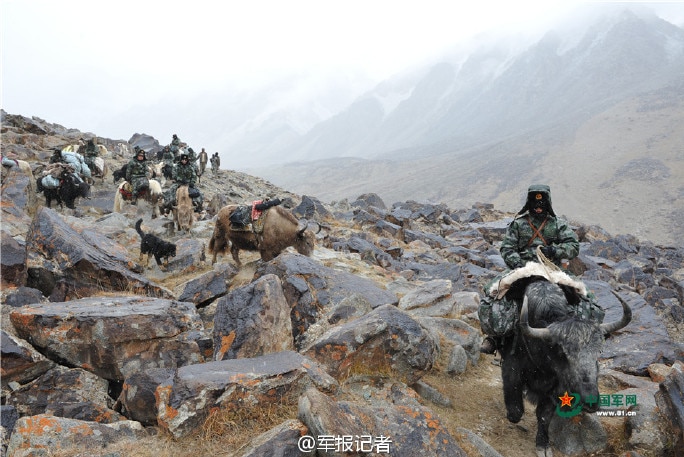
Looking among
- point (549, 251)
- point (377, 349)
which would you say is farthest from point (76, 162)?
point (549, 251)

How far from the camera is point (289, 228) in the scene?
28.0ft

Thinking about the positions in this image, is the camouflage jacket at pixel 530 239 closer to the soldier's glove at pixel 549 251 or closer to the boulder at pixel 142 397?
the soldier's glove at pixel 549 251

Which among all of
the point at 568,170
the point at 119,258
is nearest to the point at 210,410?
the point at 119,258

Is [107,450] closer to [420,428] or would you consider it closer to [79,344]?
[79,344]

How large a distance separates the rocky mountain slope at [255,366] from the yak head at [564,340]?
0.73 m

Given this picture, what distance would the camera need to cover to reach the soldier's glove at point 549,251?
461cm

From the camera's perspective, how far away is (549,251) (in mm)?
4621

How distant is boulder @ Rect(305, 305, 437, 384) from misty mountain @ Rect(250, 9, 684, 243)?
143 ft

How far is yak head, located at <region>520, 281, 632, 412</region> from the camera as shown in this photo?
351 cm

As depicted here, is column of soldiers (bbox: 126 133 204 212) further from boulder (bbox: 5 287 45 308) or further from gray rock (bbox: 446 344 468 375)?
gray rock (bbox: 446 344 468 375)

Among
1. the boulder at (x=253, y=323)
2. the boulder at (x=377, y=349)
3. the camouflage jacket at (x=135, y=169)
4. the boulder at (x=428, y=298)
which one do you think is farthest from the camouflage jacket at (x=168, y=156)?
the boulder at (x=377, y=349)

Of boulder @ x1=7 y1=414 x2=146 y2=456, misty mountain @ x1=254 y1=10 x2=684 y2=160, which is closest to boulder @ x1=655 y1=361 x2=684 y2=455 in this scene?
boulder @ x1=7 y1=414 x2=146 y2=456

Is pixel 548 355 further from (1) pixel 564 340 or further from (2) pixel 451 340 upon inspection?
(2) pixel 451 340

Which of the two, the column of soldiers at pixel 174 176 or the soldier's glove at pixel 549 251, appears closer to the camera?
the soldier's glove at pixel 549 251
